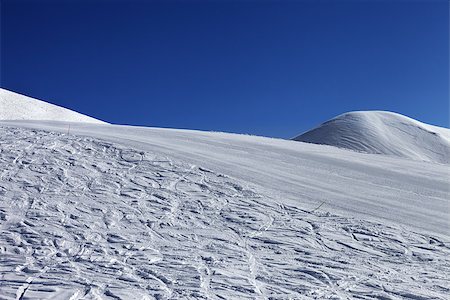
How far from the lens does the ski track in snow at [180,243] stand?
16.1ft

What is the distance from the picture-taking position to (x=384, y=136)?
47344 millimetres

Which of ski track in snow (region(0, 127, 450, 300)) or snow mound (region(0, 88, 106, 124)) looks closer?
ski track in snow (region(0, 127, 450, 300))

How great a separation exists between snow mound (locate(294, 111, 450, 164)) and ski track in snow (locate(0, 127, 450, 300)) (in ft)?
116

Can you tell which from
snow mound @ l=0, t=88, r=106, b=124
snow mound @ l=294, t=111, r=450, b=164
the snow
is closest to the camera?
the snow

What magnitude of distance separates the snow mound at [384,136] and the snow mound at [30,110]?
23891 mm

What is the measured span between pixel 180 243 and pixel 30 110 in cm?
3269

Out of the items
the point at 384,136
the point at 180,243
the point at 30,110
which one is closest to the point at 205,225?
the point at 180,243

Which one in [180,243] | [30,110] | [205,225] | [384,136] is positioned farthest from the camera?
[384,136]

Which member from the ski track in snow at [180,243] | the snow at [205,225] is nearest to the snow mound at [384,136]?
the snow at [205,225]

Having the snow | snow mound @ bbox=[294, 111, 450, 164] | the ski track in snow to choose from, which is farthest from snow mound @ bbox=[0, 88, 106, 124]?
the ski track in snow

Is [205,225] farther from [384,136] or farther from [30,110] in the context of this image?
[384,136]

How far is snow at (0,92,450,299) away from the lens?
500cm

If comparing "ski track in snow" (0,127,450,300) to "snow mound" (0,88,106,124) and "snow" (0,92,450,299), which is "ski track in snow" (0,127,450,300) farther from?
"snow mound" (0,88,106,124)

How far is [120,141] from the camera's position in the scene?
482 inches
